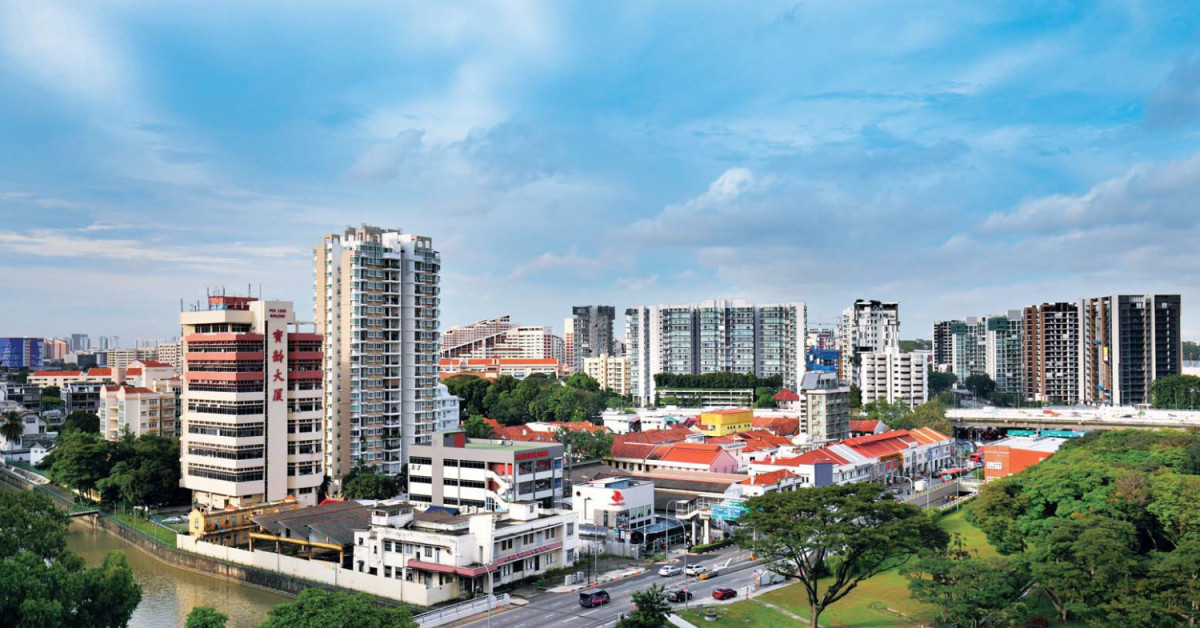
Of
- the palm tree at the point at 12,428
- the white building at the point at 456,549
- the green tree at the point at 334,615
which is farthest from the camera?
the palm tree at the point at 12,428

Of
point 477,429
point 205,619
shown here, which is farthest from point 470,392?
point 205,619

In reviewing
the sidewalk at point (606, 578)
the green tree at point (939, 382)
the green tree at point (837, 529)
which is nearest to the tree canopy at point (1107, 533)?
the green tree at point (837, 529)

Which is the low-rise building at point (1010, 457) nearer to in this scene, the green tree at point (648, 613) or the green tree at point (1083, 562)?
the green tree at point (1083, 562)

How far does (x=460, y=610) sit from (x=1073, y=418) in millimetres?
63884

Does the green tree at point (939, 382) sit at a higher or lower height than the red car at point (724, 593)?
higher

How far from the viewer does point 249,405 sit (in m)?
40.8

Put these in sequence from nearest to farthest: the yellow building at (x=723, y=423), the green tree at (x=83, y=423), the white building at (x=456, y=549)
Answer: the white building at (x=456, y=549) < the yellow building at (x=723, y=423) < the green tree at (x=83, y=423)

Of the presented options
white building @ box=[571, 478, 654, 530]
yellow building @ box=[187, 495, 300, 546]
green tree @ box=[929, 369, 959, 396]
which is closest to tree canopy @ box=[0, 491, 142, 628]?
yellow building @ box=[187, 495, 300, 546]

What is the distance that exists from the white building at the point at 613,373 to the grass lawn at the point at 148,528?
6800 centimetres

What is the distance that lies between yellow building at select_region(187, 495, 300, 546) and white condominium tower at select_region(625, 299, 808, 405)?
61319mm

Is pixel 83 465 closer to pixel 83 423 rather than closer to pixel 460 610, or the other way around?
pixel 83 423

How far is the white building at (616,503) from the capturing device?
37.1 metres

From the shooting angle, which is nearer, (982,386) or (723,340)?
(723,340)

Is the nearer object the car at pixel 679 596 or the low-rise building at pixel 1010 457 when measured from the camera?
the car at pixel 679 596
